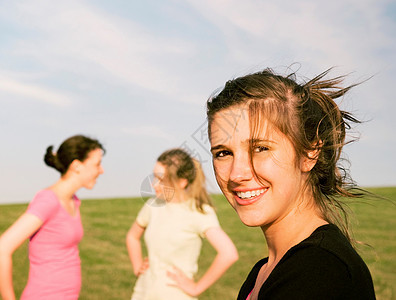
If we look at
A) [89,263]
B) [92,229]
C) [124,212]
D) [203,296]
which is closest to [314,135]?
[203,296]

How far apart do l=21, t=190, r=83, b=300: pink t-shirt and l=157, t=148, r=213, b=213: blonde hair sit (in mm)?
1035

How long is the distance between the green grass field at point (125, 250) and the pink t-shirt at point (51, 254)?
286 cm

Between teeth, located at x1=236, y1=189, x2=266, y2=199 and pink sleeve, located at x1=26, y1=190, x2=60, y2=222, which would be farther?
pink sleeve, located at x1=26, y1=190, x2=60, y2=222

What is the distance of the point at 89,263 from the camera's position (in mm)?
12688

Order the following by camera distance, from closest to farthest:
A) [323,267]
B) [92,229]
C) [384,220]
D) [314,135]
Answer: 1. [323,267]
2. [314,135]
3. [92,229]
4. [384,220]

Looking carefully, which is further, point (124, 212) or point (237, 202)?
Result: point (124, 212)

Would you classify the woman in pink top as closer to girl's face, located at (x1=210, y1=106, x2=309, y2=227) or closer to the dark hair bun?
the dark hair bun

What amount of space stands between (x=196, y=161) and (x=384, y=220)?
17.6m

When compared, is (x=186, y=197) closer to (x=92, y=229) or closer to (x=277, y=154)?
(x=277, y=154)

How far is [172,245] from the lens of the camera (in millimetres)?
4223

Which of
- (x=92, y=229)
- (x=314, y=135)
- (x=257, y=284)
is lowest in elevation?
(x=92, y=229)

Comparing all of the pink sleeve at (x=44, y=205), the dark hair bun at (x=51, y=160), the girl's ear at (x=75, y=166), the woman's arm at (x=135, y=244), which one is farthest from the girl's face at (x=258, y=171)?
the dark hair bun at (x=51, y=160)

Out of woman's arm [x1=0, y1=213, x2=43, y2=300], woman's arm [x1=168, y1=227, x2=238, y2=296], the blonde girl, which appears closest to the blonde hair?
the blonde girl

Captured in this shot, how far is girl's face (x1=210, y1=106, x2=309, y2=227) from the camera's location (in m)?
1.91
